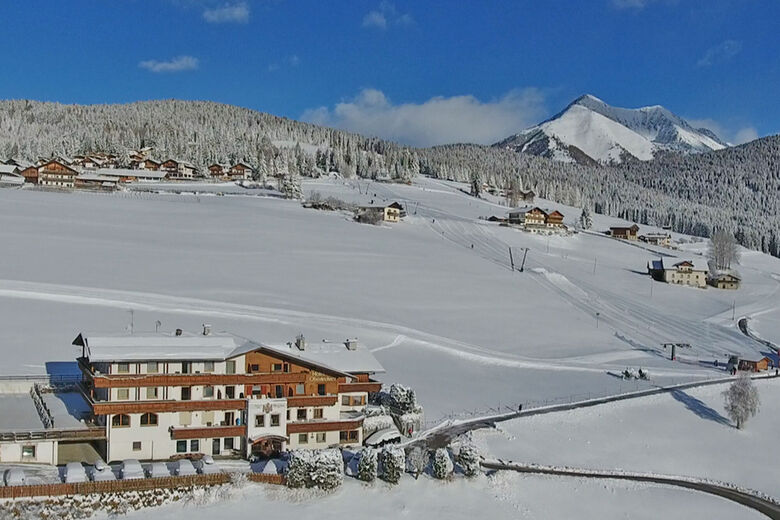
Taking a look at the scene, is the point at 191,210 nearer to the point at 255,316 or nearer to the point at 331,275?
the point at 331,275

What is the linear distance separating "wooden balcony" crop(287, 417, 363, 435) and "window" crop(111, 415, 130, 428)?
23.0 ft

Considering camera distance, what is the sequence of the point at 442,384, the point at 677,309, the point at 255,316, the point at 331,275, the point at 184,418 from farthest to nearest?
1. the point at 677,309
2. the point at 331,275
3. the point at 255,316
4. the point at 442,384
5. the point at 184,418

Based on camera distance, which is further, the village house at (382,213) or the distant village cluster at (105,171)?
the distant village cluster at (105,171)

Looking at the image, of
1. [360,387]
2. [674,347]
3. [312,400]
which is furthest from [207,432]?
[674,347]

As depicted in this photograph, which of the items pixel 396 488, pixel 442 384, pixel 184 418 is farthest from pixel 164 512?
pixel 442 384

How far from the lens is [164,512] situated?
2562 cm

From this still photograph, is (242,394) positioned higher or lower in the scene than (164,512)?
higher

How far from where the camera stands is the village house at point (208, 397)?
101 ft

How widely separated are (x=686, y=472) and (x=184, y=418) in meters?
24.0

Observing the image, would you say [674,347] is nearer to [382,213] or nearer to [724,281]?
[724,281]

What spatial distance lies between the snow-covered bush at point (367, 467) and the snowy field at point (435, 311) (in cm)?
65

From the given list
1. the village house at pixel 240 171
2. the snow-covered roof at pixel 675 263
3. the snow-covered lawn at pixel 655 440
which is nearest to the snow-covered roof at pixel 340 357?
the snow-covered lawn at pixel 655 440

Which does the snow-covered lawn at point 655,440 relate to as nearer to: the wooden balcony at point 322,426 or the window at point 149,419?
the wooden balcony at point 322,426

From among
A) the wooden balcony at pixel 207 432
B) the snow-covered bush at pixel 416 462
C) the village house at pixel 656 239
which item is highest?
the village house at pixel 656 239
